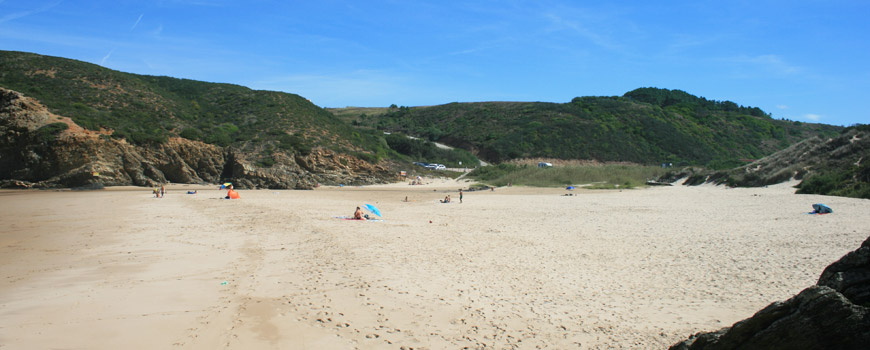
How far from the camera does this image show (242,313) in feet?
19.0

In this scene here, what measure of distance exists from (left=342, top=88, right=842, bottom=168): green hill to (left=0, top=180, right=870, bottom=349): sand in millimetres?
53865

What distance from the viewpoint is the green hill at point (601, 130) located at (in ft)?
222

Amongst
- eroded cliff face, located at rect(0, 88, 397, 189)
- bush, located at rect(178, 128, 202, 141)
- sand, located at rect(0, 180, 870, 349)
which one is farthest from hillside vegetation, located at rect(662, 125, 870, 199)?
bush, located at rect(178, 128, 202, 141)

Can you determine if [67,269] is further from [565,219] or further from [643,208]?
[643,208]

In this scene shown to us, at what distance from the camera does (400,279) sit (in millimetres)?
7445

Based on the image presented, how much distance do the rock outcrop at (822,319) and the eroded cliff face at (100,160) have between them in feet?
99.7

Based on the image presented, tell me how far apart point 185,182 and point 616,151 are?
181ft

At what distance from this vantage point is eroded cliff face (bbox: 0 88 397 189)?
2802 cm

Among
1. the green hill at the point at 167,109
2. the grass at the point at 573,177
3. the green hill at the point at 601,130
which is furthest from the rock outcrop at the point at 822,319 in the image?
the green hill at the point at 601,130

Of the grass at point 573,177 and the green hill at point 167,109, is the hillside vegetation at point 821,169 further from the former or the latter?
the green hill at point 167,109

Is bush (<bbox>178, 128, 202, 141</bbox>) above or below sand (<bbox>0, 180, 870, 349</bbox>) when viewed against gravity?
above

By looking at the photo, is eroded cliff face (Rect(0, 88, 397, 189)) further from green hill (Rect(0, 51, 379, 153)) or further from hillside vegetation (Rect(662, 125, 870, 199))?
hillside vegetation (Rect(662, 125, 870, 199))

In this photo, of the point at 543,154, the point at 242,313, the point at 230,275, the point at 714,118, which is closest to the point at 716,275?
the point at 242,313

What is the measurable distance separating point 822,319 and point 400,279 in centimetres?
550
